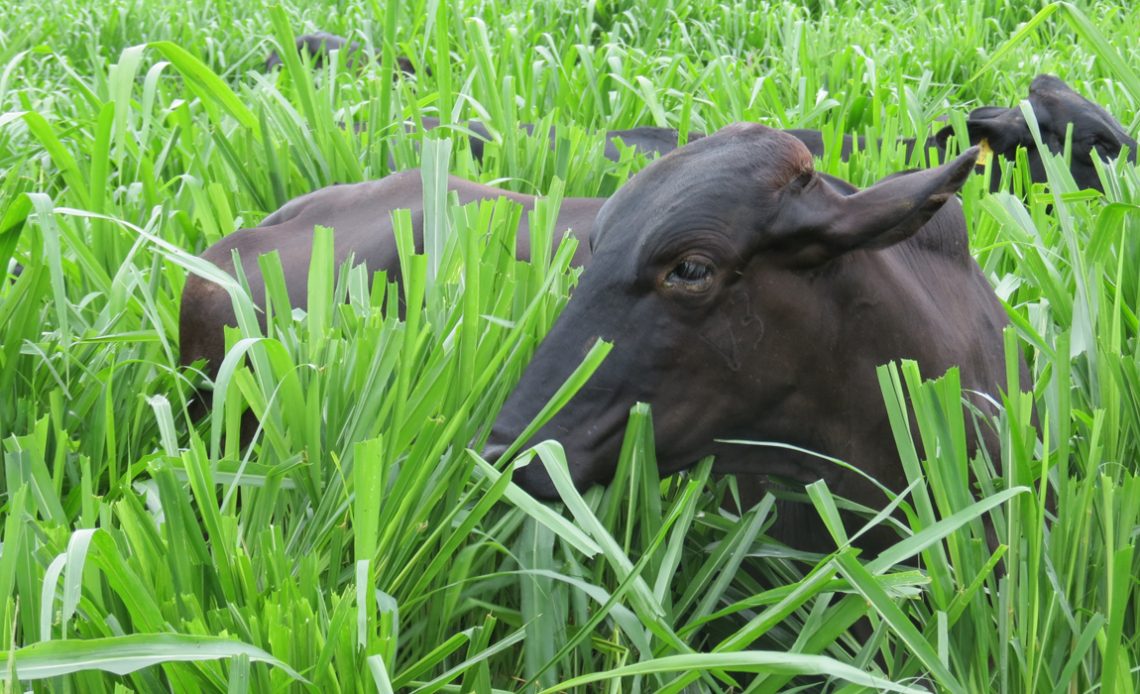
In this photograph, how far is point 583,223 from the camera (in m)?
2.89

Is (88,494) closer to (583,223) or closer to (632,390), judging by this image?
(632,390)

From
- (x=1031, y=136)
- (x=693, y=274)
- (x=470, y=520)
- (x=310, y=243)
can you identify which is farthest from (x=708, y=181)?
(x=1031, y=136)

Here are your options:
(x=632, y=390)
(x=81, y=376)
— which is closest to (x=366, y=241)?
(x=81, y=376)

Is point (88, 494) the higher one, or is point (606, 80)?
point (88, 494)

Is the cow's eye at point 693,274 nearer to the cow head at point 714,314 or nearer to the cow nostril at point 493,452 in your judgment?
the cow head at point 714,314

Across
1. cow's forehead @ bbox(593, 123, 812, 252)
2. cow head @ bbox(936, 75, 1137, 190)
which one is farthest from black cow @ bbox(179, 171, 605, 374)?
cow head @ bbox(936, 75, 1137, 190)

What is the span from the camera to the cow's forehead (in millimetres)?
1995

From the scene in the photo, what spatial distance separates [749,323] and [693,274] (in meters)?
0.11

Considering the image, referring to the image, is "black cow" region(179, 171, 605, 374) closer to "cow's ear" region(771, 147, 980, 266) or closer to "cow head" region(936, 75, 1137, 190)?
"cow's ear" region(771, 147, 980, 266)

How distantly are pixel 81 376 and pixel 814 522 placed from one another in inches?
54.2

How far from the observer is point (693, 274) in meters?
1.96

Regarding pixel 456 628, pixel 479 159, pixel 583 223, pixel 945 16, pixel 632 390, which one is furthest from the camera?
pixel 945 16

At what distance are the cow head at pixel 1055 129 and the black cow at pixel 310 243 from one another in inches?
68.1

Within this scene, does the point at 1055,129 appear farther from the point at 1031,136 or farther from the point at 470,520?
the point at 470,520
